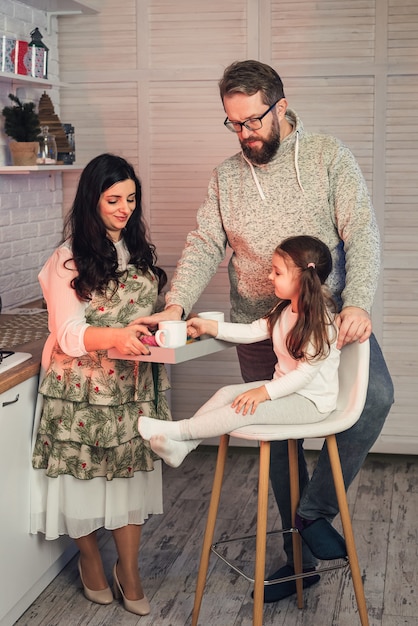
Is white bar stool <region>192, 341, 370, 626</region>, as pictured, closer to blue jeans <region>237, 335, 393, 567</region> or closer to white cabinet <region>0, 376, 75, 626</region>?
blue jeans <region>237, 335, 393, 567</region>

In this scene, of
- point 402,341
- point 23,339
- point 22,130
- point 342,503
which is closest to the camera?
point 342,503

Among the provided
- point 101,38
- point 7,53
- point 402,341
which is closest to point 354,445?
point 402,341

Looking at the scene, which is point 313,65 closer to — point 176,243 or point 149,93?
point 149,93

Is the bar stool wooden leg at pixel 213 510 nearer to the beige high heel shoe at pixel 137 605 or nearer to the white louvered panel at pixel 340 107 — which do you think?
the beige high heel shoe at pixel 137 605

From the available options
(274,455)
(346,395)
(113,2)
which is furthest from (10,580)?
(113,2)

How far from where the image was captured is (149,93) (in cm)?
400

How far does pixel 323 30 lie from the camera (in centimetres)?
381

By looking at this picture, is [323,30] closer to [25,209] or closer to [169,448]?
[25,209]

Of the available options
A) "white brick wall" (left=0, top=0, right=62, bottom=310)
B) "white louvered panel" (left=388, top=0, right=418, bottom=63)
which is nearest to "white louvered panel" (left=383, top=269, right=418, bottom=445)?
"white louvered panel" (left=388, top=0, right=418, bottom=63)

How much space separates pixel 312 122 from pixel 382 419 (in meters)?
1.78

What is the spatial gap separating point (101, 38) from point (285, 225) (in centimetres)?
189

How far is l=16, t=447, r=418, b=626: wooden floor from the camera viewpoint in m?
2.64

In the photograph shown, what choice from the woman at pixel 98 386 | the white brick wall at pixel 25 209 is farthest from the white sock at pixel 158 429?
the white brick wall at pixel 25 209

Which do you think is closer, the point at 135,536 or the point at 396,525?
the point at 135,536
